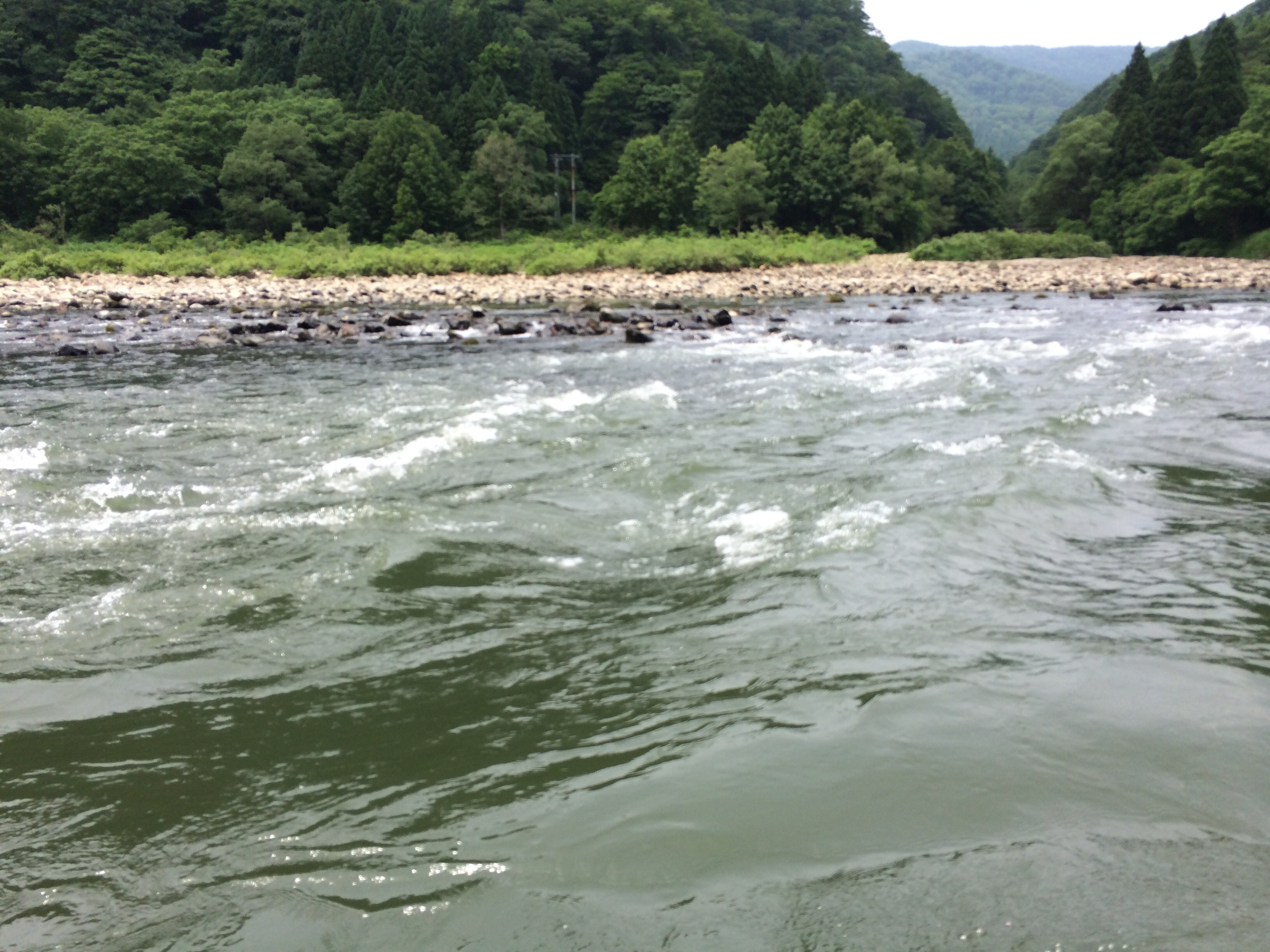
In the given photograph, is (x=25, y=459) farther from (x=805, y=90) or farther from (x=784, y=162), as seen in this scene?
(x=805, y=90)

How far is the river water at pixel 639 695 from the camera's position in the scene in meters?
2.69

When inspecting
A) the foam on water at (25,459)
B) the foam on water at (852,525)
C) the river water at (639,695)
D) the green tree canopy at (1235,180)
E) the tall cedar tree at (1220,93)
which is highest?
the tall cedar tree at (1220,93)

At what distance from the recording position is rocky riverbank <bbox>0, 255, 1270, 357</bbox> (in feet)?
63.5

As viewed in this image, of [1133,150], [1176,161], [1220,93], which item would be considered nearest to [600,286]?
[1176,161]

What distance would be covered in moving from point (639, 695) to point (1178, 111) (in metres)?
67.6

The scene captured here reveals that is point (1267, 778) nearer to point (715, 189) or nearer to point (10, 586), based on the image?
point (10, 586)

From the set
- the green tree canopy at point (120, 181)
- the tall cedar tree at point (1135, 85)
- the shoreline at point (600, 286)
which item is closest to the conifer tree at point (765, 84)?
the tall cedar tree at point (1135, 85)

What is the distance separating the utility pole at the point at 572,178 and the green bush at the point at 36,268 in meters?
37.2

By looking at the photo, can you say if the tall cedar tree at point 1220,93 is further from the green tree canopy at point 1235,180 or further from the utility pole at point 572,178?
the utility pole at point 572,178

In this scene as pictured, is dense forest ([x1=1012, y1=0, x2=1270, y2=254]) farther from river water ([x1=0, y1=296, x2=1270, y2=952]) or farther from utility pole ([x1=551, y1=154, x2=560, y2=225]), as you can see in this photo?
river water ([x1=0, y1=296, x2=1270, y2=952])

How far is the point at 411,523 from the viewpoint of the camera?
6.24 metres

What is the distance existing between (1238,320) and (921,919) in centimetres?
2145

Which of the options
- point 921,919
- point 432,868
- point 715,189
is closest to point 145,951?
point 432,868

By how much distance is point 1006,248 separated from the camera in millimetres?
46656
